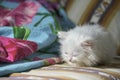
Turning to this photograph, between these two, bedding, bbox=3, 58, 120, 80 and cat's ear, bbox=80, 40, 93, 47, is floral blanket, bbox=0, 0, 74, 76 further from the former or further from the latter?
cat's ear, bbox=80, 40, 93, 47

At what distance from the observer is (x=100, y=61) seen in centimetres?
166

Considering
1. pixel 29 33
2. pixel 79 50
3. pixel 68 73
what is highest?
pixel 29 33

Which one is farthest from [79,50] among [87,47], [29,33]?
[29,33]

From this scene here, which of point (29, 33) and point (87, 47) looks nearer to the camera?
point (87, 47)

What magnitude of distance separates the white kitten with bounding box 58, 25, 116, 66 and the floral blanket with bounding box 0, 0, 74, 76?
4.0 inches

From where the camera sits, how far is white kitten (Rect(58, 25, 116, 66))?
1.60 meters

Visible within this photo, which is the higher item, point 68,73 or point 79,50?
point 79,50

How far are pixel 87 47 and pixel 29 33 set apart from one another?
1.23 ft

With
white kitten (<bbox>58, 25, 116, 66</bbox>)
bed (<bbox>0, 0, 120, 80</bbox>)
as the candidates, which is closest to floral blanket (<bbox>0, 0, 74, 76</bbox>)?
bed (<bbox>0, 0, 120, 80</bbox>)

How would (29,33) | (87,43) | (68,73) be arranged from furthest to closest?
(29,33) < (87,43) < (68,73)

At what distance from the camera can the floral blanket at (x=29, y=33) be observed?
1504 mm

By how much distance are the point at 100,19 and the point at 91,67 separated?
0.59 metres

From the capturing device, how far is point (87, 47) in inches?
63.0

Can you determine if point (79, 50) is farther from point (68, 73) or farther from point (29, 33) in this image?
point (29, 33)
